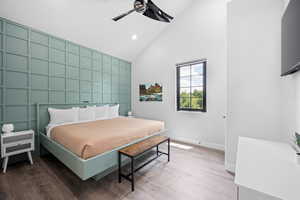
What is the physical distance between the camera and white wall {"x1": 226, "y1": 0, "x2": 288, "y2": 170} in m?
1.82

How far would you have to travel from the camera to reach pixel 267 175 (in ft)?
2.89

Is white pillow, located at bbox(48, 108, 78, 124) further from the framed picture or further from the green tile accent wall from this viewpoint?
the framed picture

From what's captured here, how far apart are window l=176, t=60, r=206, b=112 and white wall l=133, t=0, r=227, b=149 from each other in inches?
5.3

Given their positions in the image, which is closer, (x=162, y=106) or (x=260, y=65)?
(x=260, y=65)

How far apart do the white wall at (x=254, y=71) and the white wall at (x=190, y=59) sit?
0.99m

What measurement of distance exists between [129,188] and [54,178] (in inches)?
49.5

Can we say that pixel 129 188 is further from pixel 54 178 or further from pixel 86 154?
pixel 54 178

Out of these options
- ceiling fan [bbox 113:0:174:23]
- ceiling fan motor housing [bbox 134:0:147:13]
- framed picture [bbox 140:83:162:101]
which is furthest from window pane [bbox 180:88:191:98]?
ceiling fan motor housing [bbox 134:0:147:13]

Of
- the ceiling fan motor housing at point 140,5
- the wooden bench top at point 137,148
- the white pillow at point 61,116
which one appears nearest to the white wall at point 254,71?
the wooden bench top at point 137,148

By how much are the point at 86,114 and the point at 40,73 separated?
1.37 metres

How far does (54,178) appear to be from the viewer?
199 cm

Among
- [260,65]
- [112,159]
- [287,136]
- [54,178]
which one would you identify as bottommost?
[54,178]

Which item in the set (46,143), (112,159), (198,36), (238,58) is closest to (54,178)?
(46,143)

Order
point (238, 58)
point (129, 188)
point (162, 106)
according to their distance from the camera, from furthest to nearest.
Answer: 1. point (162, 106)
2. point (238, 58)
3. point (129, 188)
